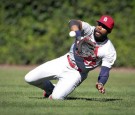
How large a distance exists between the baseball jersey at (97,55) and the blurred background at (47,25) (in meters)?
12.0

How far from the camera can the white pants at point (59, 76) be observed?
1227 cm

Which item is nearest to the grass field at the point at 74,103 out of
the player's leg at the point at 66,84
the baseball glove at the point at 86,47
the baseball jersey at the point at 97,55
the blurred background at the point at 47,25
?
the player's leg at the point at 66,84

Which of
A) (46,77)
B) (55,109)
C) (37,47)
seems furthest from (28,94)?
(37,47)

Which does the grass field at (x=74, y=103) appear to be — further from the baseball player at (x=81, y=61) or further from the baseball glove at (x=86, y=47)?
the baseball glove at (x=86, y=47)

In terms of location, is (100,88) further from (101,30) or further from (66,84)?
(101,30)

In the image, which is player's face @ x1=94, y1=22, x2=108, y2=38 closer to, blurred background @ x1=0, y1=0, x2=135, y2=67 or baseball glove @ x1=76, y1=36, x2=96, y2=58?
baseball glove @ x1=76, y1=36, x2=96, y2=58

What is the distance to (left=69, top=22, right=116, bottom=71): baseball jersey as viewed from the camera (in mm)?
12078

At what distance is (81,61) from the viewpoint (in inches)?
488

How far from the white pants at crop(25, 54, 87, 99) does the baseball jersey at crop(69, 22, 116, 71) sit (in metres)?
0.21

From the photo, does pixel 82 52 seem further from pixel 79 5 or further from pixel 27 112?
pixel 79 5

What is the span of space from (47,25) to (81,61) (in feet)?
41.4

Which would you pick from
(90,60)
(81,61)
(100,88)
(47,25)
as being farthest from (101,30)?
(47,25)

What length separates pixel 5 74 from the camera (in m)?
20.6

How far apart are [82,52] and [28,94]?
1965 mm
